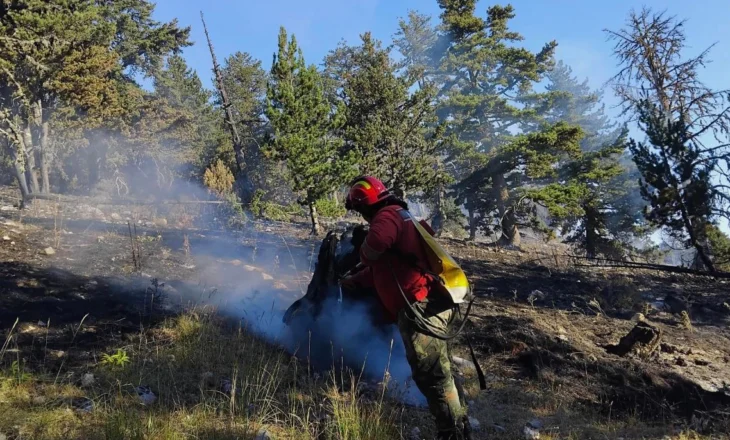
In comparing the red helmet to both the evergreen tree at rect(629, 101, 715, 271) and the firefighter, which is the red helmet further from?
the evergreen tree at rect(629, 101, 715, 271)

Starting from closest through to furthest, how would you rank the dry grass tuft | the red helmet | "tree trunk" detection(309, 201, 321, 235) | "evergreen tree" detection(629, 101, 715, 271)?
the dry grass tuft
the red helmet
"evergreen tree" detection(629, 101, 715, 271)
"tree trunk" detection(309, 201, 321, 235)

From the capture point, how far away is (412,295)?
3158mm

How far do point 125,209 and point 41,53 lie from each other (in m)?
5.38

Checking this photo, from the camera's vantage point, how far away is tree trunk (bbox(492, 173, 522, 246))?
1834cm

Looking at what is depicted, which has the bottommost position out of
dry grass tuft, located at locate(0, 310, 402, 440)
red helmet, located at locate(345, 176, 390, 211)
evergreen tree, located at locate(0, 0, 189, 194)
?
dry grass tuft, located at locate(0, 310, 402, 440)

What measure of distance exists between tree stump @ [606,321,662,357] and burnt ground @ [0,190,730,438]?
12cm

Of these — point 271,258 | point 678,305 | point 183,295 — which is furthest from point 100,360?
point 678,305

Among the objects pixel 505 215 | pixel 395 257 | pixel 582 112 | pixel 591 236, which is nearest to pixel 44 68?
pixel 395 257

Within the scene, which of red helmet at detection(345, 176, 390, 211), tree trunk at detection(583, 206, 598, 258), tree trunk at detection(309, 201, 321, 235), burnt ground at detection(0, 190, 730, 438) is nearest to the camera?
red helmet at detection(345, 176, 390, 211)

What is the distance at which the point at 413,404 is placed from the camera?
3859 mm

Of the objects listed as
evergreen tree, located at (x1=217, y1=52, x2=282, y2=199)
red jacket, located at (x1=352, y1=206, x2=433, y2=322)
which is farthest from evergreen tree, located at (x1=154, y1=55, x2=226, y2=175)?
red jacket, located at (x1=352, y1=206, x2=433, y2=322)

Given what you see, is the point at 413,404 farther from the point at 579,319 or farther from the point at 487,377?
the point at 579,319

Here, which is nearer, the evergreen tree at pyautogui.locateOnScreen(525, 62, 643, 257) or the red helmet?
the red helmet

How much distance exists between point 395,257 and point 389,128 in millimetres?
11603
